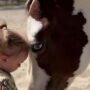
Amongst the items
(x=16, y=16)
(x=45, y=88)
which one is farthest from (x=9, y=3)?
(x=45, y=88)

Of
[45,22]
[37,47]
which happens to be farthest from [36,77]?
[45,22]

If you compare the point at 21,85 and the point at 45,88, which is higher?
the point at 21,85

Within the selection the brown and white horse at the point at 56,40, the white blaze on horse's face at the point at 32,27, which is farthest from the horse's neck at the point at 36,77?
the white blaze on horse's face at the point at 32,27

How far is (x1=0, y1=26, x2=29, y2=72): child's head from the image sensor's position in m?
1.64

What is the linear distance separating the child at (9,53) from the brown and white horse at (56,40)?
12 centimetres

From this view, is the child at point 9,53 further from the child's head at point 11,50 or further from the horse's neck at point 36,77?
the horse's neck at point 36,77

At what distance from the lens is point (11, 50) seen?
1.66 m

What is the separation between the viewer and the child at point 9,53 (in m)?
1.64

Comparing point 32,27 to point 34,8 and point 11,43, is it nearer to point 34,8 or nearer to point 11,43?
point 34,8

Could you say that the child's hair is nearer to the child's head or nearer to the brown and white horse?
the child's head

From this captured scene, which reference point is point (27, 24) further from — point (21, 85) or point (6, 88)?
point (21, 85)

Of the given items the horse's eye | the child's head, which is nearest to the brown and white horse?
the horse's eye

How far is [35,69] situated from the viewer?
6.21 feet

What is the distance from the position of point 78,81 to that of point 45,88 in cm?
98
